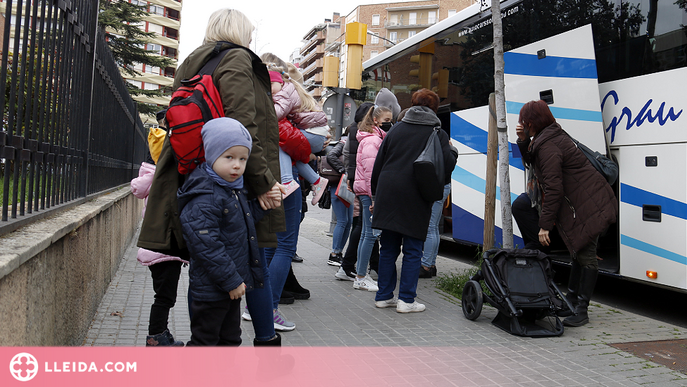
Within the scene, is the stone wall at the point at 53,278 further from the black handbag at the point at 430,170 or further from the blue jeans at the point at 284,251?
the black handbag at the point at 430,170

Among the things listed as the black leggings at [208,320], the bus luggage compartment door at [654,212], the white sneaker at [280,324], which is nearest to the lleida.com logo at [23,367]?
the black leggings at [208,320]

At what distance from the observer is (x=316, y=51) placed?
4592 inches

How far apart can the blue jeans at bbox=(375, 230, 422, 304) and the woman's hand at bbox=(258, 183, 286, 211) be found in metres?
2.24

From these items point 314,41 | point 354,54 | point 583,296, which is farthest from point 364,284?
point 314,41

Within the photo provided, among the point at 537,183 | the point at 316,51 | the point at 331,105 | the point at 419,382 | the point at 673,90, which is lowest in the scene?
the point at 419,382

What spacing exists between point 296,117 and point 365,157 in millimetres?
1478

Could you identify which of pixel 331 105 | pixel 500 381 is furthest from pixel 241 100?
pixel 331 105

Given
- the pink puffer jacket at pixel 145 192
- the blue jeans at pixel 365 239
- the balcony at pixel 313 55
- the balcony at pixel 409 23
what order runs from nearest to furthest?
the pink puffer jacket at pixel 145 192
the blue jeans at pixel 365 239
the balcony at pixel 409 23
the balcony at pixel 313 55

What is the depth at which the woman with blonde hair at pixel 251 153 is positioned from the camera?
315cm

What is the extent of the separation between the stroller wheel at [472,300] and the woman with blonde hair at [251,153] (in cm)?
219

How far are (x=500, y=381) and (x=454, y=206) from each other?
5593mm

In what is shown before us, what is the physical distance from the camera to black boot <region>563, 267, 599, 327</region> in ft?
16.7

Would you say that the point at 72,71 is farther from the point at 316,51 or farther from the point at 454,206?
the point at 316,51

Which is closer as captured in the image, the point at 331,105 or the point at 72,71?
the point at 72,71
